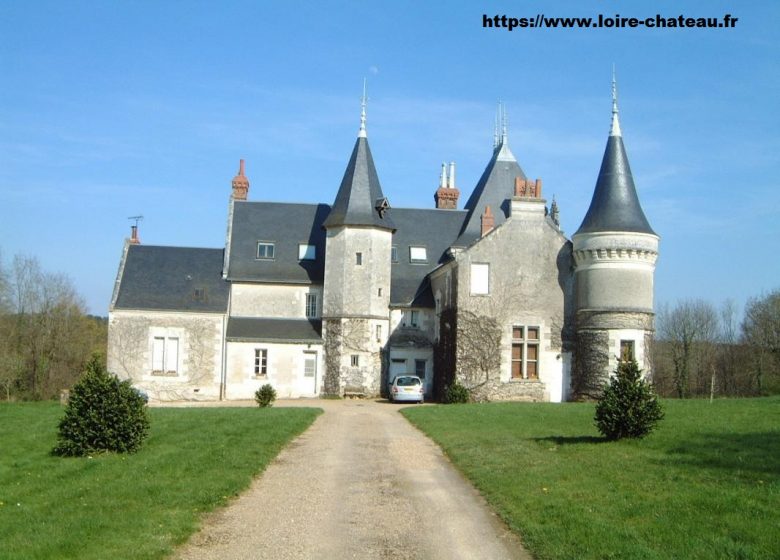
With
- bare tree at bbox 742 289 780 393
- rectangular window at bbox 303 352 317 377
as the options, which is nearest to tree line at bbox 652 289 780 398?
bare tree at bbox 742 289 780 393

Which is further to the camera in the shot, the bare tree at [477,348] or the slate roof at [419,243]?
the slate roof at [419,243]

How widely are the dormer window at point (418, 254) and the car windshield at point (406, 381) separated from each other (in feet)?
29.9

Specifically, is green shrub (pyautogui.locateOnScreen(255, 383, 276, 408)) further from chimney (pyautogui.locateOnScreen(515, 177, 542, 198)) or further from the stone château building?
chimney (pyautogui.locateOnScreen(515, 177, 542, 198))

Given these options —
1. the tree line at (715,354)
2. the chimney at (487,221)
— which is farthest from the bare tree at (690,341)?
the chimney at (487,221)

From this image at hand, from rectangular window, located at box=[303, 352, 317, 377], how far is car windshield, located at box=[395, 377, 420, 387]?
5.77 metres

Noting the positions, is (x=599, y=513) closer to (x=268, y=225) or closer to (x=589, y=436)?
(x=589, y=436)

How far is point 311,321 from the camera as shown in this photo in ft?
132

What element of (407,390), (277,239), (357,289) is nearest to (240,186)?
(277,239)

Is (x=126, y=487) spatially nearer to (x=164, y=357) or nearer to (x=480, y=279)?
(x=480, y=279)

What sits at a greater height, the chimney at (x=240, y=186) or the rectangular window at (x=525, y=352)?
the chimney at (x=240, y=186)

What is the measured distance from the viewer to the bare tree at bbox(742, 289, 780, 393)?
49.5 m

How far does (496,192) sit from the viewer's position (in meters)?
42.2

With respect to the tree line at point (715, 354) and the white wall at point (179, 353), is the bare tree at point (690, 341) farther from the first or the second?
the white wall at point (179, 353)

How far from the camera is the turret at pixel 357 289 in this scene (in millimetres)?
37719
